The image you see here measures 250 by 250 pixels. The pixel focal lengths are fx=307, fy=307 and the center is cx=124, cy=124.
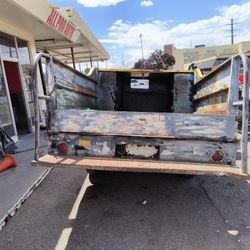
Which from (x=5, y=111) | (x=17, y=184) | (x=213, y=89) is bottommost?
(x=17, y=184)

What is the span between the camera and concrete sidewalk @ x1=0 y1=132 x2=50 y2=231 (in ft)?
13.0

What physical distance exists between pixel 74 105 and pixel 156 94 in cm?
255

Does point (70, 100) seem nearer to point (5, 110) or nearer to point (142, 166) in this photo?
point (142, 166)

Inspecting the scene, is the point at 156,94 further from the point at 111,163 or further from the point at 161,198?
the point at 111,163

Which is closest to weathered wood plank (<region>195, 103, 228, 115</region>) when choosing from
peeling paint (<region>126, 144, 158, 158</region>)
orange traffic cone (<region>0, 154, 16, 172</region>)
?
peeling paint (<region>126, 144, 158, 158</region>)

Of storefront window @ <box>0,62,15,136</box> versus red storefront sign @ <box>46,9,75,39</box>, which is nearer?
storefront window @ <box>0,62,15,136</box>

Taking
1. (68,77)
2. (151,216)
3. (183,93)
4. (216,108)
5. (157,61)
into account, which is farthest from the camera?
(157,61)

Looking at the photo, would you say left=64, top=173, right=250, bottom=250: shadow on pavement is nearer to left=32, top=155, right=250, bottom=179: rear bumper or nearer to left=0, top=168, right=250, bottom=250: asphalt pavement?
left=0, top=168, right=250, bottom=250: asphalt pavement

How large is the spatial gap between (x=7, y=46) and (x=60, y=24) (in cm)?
187

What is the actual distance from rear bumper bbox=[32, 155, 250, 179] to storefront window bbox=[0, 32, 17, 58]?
20.5ft

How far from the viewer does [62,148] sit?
3574mm

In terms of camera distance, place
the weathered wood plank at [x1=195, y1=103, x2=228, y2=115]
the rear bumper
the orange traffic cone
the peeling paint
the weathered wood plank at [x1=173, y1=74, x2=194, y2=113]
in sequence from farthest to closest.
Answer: the weathered wood plank at [x1=173, y1=74, x2=194, y2=113] < the orange traffic cone < the weathered wood plank at [x1=195, y1=103, x2=228, y2=115] < the peeling paint < the rear bumper

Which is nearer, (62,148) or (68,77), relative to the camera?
(62,148)

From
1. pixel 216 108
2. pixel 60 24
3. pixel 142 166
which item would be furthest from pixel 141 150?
pixel 60 24
